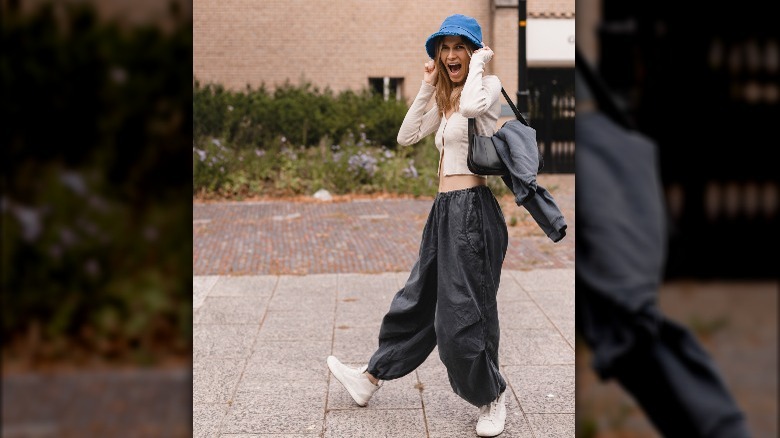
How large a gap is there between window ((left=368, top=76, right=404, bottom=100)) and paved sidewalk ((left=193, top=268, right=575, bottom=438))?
25.9ft

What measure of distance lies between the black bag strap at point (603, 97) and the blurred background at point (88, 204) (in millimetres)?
4354

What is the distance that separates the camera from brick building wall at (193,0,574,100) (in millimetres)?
8430

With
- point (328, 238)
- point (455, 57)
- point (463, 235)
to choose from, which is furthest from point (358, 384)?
point (328, 238)

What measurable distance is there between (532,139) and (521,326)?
107 inches

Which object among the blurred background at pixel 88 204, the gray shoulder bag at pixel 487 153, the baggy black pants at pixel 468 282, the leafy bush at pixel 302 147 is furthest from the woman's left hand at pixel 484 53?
the leafy bush at pixel 302 147

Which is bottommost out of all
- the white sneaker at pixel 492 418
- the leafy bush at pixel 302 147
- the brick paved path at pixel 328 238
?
the brick paved path at pixel 328 238

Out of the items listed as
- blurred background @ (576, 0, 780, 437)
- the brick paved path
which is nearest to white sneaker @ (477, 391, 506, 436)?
blurred background @ (576, 0, 780, 437)

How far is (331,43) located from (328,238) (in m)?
5.89

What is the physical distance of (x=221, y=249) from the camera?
31.3ft

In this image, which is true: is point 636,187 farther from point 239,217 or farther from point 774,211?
point 239,217

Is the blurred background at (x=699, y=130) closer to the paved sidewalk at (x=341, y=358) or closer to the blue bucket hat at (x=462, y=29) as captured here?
the blue bucket hat at (x=462, y=29)

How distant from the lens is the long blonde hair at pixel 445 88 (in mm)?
3742

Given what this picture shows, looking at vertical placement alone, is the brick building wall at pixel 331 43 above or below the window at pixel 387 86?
above

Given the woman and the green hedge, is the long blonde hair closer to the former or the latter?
the woman
